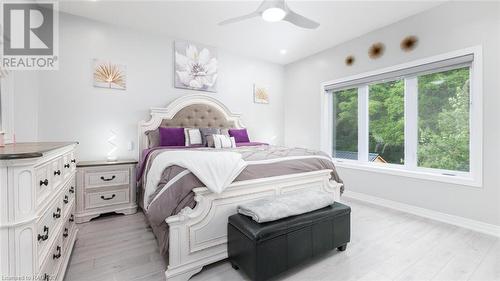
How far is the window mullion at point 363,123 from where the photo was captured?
3654 mm

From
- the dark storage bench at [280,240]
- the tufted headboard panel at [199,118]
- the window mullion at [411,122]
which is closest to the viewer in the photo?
the dark storage bench at [280,240]

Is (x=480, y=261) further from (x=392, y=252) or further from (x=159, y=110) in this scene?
(x=159, y=110)

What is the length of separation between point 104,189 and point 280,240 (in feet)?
7.65

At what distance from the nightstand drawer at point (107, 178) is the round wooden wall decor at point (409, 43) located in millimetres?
3996

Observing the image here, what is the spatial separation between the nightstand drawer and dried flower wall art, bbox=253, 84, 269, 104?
272 cm

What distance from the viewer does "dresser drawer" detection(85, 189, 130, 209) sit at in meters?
2.66

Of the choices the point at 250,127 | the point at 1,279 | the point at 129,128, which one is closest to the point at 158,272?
the point at 1,279

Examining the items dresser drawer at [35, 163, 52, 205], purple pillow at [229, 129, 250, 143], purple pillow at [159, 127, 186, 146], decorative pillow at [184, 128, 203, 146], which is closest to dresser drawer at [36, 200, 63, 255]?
dresser drawer at [35, 163, 52, 205]

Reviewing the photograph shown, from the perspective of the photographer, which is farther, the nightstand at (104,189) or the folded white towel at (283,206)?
the nightstand at (104,189)

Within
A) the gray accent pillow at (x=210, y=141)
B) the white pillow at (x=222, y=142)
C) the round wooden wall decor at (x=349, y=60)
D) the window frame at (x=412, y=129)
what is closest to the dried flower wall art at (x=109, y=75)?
the gray accent pillow at (x=210, y=141)

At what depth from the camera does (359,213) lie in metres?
2.88

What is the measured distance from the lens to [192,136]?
10.8ft

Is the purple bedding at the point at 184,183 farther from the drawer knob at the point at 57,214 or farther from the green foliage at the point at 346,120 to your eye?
the green foliage at the point at 346,120

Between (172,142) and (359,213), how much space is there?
2.69 metres
